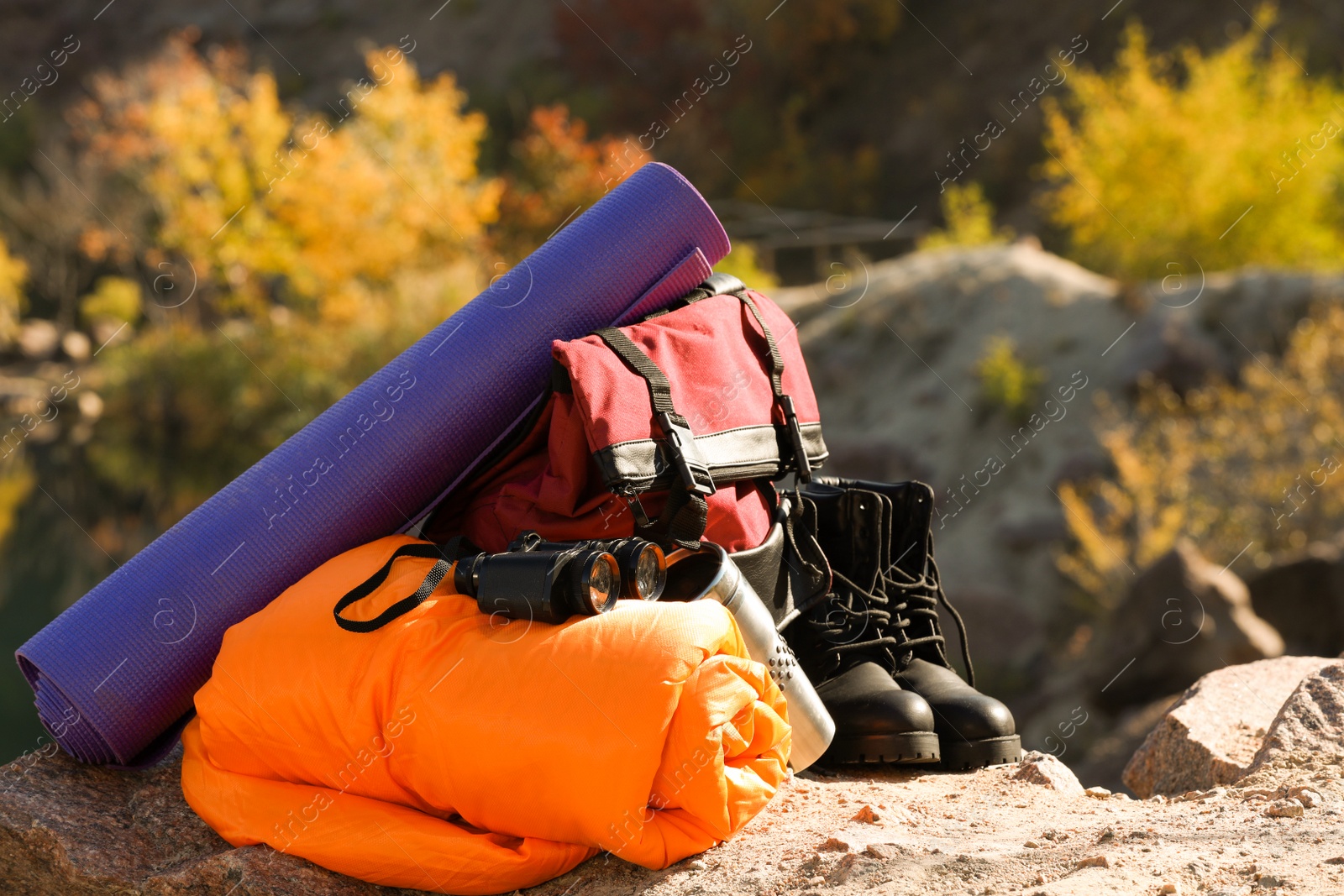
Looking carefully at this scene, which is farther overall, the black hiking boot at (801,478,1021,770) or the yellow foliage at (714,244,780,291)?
the yellow foliage at (714,244,780,291)

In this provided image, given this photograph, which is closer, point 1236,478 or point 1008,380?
point 1236,478

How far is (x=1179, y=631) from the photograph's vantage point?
18.8 feet

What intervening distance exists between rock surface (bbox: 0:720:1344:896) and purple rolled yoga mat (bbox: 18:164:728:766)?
0.18 m

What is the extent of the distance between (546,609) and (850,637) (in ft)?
3.30

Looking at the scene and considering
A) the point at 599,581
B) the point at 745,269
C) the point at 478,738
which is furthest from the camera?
the point at 745,269

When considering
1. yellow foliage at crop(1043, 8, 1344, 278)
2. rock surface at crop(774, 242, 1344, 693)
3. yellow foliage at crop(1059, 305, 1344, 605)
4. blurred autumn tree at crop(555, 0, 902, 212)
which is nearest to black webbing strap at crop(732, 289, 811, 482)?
rock surface at crop(774, 242, 1344, 693)

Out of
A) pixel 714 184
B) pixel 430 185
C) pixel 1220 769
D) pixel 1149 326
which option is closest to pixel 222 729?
pixel 1220 769

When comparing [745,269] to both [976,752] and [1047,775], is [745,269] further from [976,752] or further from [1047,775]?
[1047,775]

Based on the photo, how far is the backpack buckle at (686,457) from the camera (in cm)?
227

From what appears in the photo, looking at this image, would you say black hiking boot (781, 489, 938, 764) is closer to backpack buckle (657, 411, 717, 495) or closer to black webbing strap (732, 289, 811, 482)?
black webbing strap (732, 289, 811, 482)

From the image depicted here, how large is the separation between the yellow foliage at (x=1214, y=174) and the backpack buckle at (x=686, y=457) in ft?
32.8

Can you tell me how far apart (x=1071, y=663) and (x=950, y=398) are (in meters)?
3.41

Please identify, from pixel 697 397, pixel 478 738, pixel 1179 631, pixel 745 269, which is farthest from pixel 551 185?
pixel 478 738

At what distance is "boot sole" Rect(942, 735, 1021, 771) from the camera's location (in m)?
2.53
